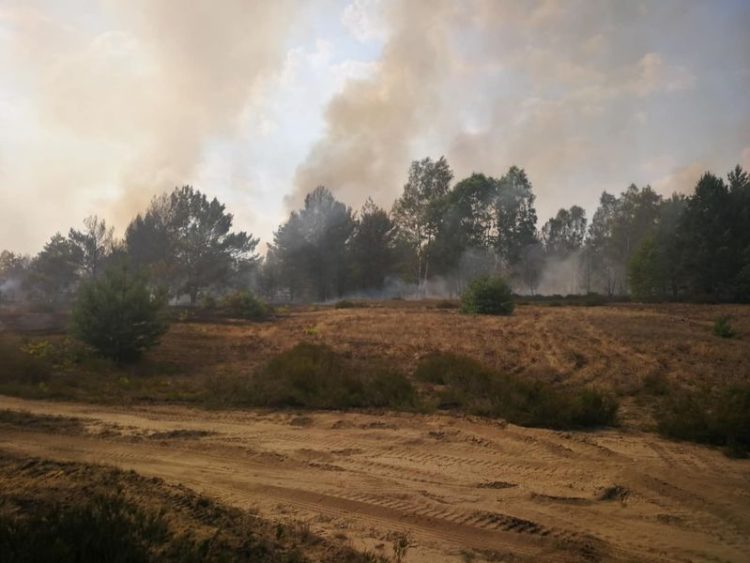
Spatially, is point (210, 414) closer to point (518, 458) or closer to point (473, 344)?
point (518, 458)

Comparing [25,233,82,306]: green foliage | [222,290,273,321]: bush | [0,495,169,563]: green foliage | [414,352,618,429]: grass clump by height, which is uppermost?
[25,233,82,306]: green foliage

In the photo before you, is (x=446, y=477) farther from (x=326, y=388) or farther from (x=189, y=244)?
(x=189, y=244)

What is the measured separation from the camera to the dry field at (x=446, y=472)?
15.1 feet

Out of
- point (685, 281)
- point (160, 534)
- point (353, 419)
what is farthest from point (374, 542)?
point (685, 281)

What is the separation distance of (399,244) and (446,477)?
50.2 meters

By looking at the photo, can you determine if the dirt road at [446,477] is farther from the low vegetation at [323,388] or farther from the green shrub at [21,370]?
the green shrub at [21,370]

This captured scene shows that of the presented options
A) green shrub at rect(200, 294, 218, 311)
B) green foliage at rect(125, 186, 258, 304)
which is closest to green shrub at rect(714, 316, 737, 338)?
green shrub at rect(200, 294, 218, 311)

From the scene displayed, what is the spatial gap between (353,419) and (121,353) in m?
9.39

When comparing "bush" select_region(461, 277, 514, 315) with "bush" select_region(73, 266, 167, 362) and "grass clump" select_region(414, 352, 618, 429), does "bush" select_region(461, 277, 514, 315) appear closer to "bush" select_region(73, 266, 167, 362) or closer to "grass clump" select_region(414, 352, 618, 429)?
"grass clump" select_region(414, 352, 618, 429)

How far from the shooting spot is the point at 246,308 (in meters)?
31.0

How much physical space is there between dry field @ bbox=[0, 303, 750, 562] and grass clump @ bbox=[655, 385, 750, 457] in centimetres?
29

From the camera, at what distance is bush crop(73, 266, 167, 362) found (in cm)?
1471

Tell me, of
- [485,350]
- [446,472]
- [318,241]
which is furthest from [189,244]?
[446,472]

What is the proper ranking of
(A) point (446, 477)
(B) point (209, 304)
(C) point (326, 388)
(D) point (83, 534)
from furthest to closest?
(B) point (209, 304), (C) point (326, 388), (A) point (446, 477), (D) point (83, 534)
